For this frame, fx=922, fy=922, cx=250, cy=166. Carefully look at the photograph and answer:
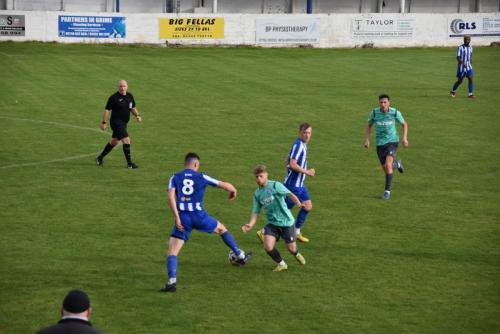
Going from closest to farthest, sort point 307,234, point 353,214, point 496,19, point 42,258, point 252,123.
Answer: point 42,258
point 307,234
point 353,214
point 252,123
point 496,19

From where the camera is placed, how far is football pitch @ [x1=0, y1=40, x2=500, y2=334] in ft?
49.3

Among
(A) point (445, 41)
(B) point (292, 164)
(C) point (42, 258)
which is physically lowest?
(C) point (42, 258)

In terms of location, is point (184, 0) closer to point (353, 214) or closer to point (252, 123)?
point (252, 123)

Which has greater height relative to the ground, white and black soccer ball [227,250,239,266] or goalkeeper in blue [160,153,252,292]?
goalkeeper in blue [160,153,252,292]

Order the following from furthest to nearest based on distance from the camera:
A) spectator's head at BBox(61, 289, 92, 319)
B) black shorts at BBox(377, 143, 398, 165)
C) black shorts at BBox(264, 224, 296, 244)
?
black shorts at BBox(377, 143, 398, 165)
black shorts at BBox(264, 224, 296, 244)
spectator's head at BBox(61, 289, 92, 319)

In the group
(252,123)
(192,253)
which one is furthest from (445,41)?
(192,253)

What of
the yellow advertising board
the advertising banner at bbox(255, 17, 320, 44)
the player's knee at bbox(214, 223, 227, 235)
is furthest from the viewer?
the advertising banner at bbox(255, 17, 320, 44)

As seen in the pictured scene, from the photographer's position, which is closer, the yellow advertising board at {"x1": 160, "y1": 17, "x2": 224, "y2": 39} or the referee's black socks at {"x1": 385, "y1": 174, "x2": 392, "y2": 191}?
the referee's black socks at {"x1": 385, "y1": 174, "x2": 392, "y2": 191}

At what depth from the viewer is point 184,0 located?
70312 millimetres

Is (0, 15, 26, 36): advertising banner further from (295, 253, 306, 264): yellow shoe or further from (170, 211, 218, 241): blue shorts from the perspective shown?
(170, 211, 218, 241): blue shorts

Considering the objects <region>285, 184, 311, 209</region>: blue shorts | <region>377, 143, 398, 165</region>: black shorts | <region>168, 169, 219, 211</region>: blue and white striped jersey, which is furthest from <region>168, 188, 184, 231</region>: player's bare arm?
<region>377, 143, 398, 165</region>: black shorts

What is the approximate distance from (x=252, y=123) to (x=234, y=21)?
24.3 meters

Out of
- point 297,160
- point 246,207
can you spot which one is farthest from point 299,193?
point 246,207

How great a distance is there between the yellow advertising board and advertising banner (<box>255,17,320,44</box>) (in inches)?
98.3
